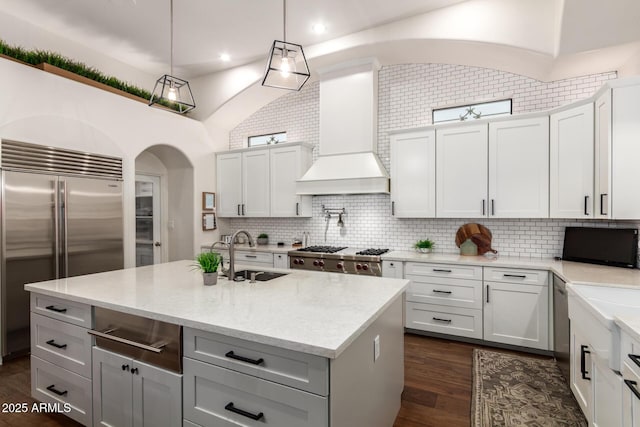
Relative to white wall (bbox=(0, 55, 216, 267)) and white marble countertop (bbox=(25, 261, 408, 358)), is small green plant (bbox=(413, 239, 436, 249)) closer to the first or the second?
white marble countertop (bbox=(25, 261, 408, 358))

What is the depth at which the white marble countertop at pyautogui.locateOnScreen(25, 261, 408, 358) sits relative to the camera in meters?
1.40

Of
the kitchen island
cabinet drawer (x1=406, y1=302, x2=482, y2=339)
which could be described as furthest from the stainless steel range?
the kitchen island

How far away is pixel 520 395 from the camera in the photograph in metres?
2.58

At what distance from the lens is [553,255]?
12.6 ft

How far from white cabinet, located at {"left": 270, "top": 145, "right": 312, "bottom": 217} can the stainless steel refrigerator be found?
2242 mm

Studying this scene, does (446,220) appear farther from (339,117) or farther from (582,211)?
(339,117)

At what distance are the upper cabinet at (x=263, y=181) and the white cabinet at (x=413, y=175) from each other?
5.04 feet

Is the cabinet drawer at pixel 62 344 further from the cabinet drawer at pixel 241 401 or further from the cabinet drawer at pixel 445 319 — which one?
the cabinet drawer at pixel 445 319

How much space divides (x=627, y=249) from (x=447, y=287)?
1.71 m

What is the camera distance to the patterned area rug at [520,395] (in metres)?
2.27

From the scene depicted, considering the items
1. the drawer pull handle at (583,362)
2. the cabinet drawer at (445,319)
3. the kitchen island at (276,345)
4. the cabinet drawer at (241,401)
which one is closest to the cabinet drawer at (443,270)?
the cabinet drawer at (445,319)

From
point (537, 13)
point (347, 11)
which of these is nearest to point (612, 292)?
point (537, 13)

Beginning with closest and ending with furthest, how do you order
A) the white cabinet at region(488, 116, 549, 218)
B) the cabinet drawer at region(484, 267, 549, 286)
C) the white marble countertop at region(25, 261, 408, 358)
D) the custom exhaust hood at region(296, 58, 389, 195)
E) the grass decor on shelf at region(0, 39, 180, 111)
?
the white marble countertop at region(25, 261, 408, 358), the cabinet drawer at region(484, 267, 549, 286), the grass decor on shelf at region(0, 39, 180, 111), the white cabinet at region(488, 116, 549, 218), the custom exhaust hood at region(296, 58, 389, 195)

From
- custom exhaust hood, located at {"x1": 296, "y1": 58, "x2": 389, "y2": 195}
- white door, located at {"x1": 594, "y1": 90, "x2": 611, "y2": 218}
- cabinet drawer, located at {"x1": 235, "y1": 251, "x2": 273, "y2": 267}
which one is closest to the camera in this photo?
white door, located at {"x1": 594, "y1": 90, "x2": 611, "y2": 218}
